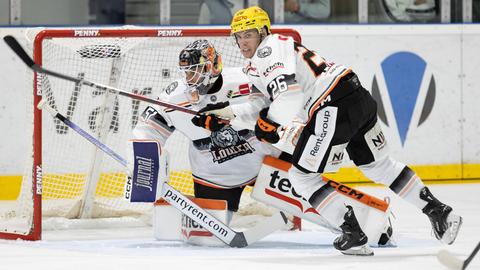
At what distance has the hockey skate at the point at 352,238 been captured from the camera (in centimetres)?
466

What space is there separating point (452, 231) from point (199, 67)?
1.32 m

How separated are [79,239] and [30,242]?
0.27m

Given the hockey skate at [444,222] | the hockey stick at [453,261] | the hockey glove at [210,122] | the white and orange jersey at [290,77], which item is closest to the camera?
the hockey stick at [453,261]

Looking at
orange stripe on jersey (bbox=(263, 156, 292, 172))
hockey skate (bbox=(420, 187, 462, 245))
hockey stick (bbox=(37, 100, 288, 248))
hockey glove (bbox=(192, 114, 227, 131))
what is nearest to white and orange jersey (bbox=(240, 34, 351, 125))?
hockey glove (bbox=(192, 114, 227, 131))

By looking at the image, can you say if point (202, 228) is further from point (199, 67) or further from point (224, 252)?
point (199, 67)

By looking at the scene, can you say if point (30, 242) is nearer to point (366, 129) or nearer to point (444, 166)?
point (366, 129)

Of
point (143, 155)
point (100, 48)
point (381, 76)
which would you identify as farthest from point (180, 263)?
point (381, 76)

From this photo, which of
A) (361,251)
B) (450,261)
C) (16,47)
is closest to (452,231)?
(361,251)

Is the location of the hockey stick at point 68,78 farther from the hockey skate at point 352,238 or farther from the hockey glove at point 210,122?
the hockey skate at point 352,238

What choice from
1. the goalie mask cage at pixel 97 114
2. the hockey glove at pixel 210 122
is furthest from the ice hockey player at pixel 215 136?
the goalie mask cage at pixel 97 114

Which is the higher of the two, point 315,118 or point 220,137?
point 315,118

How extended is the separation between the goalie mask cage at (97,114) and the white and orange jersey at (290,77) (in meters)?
0.90

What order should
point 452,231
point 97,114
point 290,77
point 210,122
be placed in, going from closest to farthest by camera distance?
1. point 290,77
2. point 452,231
3. point 210,122
4. point 97,114

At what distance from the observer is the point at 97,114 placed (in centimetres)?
604
